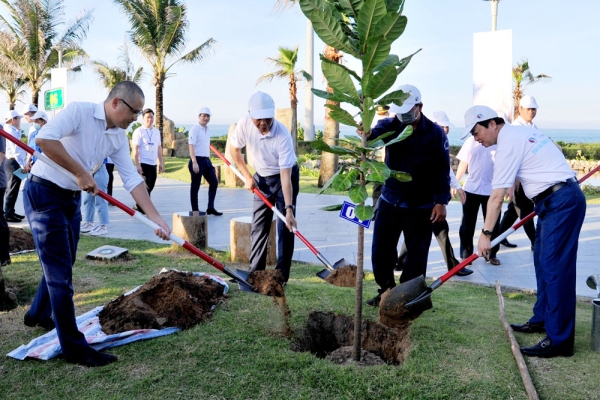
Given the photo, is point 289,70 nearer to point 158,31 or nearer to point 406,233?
point 158,31

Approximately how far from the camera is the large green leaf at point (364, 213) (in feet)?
10.8

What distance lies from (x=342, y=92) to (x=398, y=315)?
5.98ft

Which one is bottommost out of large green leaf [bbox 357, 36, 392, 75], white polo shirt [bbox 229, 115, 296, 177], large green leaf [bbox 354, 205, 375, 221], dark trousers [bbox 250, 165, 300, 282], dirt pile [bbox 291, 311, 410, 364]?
dirt pile [bbox 291, 311, 410, 364]

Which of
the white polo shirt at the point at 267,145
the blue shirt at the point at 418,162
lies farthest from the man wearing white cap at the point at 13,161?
the blue shirt at the point at 418,162

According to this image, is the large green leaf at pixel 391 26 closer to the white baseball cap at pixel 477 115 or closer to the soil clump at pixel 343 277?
the white baseball cap at pixel 477 115

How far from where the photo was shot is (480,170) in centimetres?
690

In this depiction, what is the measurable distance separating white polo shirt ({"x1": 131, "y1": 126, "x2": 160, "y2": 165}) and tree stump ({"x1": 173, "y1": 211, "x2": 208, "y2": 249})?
9.59 ft

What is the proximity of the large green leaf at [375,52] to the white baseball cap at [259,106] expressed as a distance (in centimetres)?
206

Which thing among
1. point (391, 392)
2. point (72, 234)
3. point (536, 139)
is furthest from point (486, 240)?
point (72, 234)

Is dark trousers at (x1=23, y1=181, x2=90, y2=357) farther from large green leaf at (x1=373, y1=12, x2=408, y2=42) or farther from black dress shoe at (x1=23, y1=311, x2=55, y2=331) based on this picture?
large green leaf at (x1=373, y1=12, x2=408, y2=42)

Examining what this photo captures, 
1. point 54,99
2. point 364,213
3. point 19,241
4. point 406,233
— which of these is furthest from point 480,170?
point 54,99

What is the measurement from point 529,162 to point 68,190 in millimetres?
Answer: 3186

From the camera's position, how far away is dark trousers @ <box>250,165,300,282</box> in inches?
219

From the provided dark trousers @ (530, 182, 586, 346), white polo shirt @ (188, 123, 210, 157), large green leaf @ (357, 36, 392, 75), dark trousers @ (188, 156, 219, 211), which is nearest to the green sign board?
white polo shirt @ (188, 123, 210, 157)
